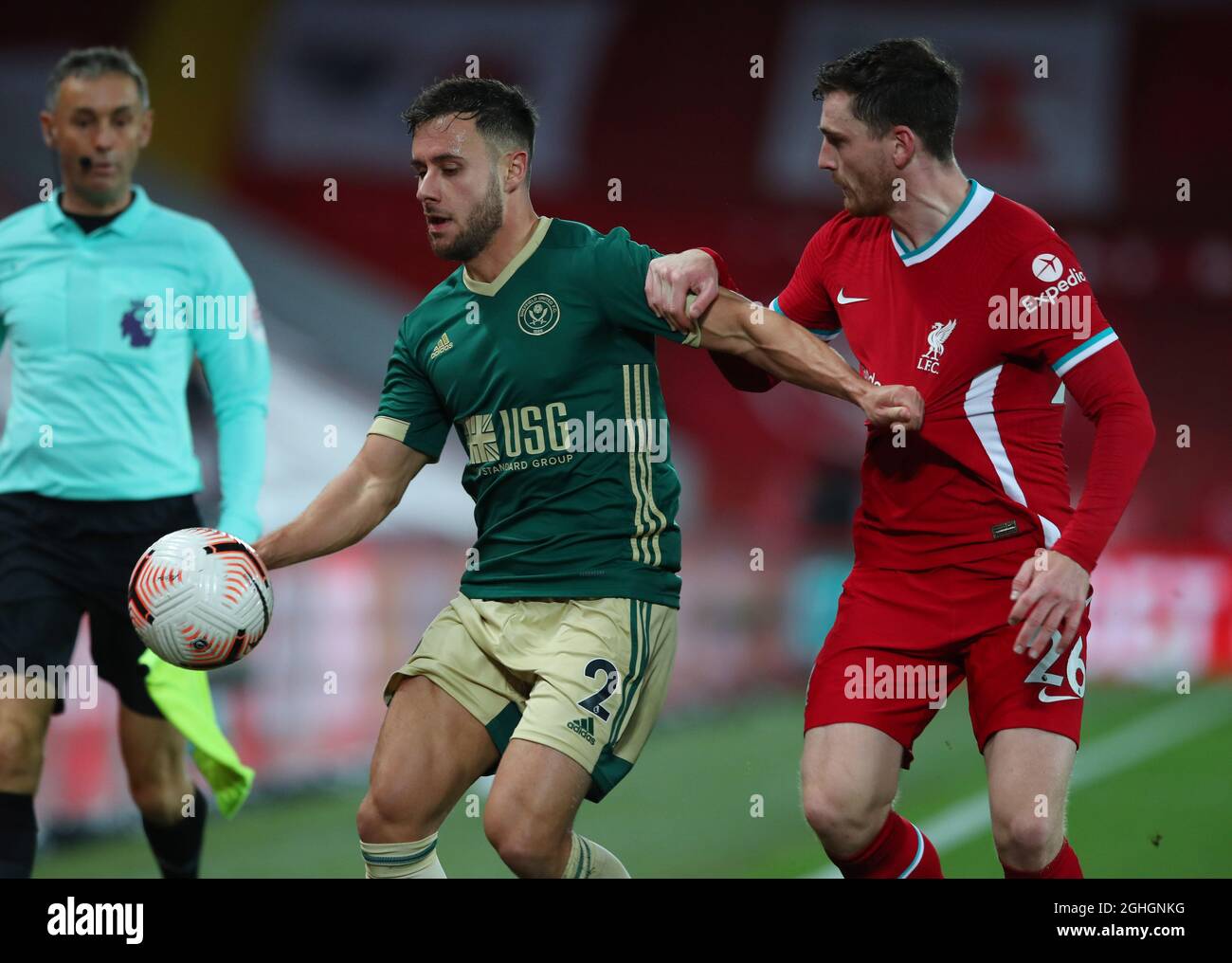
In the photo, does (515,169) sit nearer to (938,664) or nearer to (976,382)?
(976,382)

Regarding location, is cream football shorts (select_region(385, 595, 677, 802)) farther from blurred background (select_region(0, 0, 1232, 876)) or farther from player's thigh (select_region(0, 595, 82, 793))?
blurred background (select_region(0, 0, 1232, 876))

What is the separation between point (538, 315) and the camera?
13.9 feet

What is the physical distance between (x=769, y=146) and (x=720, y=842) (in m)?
11.8

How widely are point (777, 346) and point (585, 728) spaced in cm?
110

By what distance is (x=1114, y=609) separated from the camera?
14.5m

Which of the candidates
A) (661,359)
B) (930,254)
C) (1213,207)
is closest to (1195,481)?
(1213,207)

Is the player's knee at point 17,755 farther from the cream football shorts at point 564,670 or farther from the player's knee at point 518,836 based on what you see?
the player's knee at point 518,836

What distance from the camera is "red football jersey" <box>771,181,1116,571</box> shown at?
409 centimetres

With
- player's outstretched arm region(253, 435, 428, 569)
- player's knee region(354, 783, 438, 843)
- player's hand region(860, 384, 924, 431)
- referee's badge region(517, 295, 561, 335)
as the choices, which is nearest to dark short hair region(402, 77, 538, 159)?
referee's badge region(517, 295, 561, 335)

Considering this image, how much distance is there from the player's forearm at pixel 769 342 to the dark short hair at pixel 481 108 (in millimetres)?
732

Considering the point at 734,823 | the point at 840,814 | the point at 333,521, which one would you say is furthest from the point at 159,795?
the point at 734,823

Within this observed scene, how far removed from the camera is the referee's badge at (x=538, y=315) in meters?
4.23

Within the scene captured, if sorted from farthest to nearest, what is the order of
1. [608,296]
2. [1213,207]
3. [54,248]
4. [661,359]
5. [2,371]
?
[1213,207] → [661,359] → [2,371] → [54,248] → [608,296]
